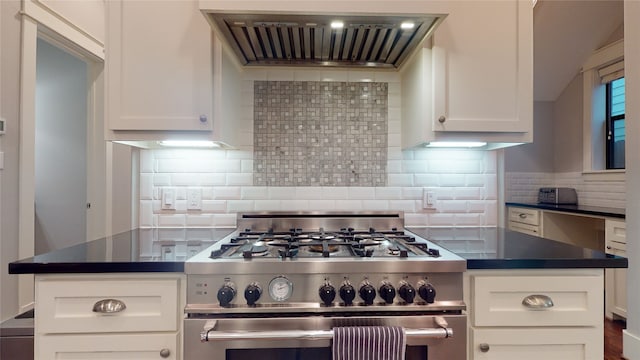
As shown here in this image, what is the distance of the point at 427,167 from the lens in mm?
1785

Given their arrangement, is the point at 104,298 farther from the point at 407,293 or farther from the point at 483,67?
the point at 483,67

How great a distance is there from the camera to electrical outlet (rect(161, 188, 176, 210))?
1.73m

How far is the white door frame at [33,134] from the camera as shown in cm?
217

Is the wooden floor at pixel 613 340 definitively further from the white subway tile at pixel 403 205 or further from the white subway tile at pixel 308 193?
the white subway tile at pixel 308 193

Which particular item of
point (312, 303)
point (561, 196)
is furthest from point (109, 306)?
point (561, 196)

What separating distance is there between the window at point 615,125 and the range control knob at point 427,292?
3697 mm

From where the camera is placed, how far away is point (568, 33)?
3.45m

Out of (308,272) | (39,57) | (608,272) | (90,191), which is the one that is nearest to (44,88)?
(39,57)

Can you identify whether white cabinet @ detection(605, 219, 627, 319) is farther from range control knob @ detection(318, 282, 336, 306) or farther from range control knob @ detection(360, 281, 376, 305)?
range control knob @ detection(318, 282, 336, 306)

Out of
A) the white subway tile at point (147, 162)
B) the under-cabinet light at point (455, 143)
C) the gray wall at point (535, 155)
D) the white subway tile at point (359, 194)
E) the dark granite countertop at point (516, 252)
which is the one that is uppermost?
the gray wall at point (535, 155)

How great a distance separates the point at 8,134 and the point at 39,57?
1883mm

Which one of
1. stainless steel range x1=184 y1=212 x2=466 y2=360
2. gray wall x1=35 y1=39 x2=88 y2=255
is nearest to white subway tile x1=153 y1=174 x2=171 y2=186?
stainless steel range x1=184 y1=212 x2=466 y2=360

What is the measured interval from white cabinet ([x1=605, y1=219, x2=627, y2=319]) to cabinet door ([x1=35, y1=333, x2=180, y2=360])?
2909mm

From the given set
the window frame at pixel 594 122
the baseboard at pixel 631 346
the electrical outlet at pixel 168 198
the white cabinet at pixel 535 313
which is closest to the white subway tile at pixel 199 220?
the electrical outlet at pixel 168 198
